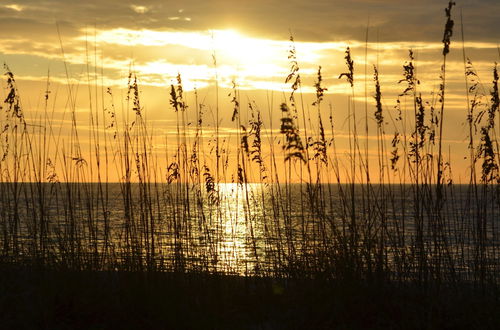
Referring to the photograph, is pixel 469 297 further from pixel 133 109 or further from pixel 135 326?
pixel 133 109

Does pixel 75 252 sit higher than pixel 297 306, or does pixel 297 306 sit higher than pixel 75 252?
pixel 75 252

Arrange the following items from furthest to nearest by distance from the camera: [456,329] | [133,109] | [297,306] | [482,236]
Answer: [133,109] → [482,236] → [297,306] → [456,329]

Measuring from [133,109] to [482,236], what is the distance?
3832 mm

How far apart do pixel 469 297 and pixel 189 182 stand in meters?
3.24

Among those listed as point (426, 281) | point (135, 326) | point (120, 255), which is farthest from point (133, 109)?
point (426, 281)

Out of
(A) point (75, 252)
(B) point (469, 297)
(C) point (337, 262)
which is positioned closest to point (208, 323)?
(C) point (337, 262)

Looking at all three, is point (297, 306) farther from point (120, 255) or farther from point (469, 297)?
point (120, 255)

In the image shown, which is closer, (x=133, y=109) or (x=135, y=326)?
(x=135, y=326)

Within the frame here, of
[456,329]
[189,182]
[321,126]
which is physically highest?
[321,126]

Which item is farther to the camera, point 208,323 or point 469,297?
point 469,297

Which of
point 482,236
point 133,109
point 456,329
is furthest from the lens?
point 133,109

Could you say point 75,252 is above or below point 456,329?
above

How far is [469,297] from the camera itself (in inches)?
188

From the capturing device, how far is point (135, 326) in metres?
4.48
